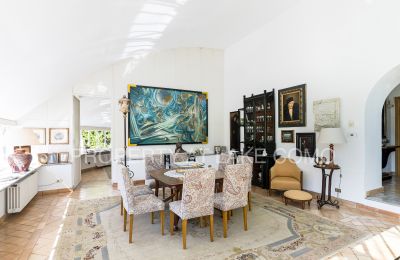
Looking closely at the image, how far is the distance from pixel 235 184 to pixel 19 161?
398cm

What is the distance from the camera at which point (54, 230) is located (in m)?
2.96

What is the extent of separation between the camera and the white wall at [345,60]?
3445mm

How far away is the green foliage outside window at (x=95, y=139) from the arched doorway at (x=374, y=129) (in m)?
9.22

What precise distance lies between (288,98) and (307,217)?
2.67 meters

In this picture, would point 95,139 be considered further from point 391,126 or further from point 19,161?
point 391,126

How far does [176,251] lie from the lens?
2.38 metres

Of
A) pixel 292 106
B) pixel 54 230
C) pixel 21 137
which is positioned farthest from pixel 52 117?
pixel 292 106

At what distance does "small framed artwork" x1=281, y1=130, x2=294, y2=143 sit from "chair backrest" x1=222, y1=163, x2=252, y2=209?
8.17 ft

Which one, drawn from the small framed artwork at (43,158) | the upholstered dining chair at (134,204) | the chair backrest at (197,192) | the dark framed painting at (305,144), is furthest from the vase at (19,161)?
the dark framed painting at (305,144)

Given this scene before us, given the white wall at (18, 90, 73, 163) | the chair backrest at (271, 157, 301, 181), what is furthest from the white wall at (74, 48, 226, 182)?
the chair backrest at (271, 157, 301, 181)

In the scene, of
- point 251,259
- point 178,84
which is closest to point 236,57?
point 178,84

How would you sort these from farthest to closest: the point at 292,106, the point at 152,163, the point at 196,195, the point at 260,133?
the point at 260,133
the point at 292,106
the point at 152,163
the point at 196,195

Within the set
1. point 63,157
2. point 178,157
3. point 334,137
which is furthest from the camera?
point 63,157

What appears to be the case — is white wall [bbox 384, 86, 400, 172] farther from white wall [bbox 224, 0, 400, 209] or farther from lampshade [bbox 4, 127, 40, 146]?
lampshade [bbox 4, 127, 40, 146]
